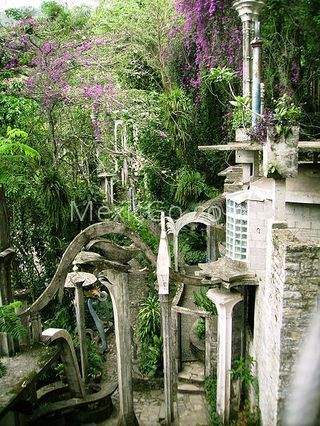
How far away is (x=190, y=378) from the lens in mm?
9039

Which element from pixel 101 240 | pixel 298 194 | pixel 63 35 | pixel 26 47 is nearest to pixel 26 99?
pixel 26 47

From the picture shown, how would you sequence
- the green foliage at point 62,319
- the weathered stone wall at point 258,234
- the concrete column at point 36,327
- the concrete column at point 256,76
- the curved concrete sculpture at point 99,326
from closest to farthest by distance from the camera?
the weathered stone wall at point 258,234 → the concrete column at point 36,327 → the concrete column at point 256,76 → the curved concrete sculpture at point 99,326 → the green foliage at point 62,319

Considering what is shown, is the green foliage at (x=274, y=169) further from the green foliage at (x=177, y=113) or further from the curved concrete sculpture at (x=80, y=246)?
the green foliage at (x=177, y=113)

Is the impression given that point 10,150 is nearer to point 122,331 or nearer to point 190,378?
point 122,331

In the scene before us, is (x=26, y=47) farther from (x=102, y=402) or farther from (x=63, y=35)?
(x=102, y=402)

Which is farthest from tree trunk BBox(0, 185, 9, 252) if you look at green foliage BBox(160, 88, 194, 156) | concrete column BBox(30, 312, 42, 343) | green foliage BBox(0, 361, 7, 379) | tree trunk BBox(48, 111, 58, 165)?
green foliage BBox(160, 88, 194, 156)

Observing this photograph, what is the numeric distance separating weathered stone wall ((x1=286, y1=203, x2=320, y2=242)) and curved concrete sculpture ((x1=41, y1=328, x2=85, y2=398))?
4.49 meters

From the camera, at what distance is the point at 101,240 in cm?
620

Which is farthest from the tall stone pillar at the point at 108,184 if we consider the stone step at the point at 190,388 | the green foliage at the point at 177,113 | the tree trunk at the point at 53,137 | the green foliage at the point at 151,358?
the stone step at the point at 190,388

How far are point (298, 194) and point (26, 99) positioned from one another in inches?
283

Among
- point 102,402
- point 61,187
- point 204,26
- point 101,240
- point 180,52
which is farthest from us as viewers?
point 180,52

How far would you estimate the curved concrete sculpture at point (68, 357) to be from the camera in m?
7.34

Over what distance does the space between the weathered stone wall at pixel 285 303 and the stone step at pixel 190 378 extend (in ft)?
10.1

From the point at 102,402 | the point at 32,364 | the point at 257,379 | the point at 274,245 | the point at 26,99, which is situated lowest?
the point at 102,402
